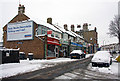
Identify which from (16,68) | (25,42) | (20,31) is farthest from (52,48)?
(16,68)

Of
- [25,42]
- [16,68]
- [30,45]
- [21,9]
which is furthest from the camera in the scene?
[21,9]

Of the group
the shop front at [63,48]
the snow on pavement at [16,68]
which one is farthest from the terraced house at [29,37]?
the snow on pavement at [16,68]

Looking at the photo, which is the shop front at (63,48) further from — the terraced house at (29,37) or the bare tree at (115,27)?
the bare tree at (115,27)

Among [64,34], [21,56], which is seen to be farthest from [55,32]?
[21,56]

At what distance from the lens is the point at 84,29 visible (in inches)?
2591

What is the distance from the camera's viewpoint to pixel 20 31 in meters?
25.7

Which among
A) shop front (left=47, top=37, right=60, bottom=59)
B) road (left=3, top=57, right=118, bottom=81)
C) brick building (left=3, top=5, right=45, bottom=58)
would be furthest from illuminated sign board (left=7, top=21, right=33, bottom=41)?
road (left=3, top=57, right=118, bottom=81)

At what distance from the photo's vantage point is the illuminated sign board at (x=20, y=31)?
80.6ft

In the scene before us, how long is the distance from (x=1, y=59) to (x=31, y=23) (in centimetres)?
1195

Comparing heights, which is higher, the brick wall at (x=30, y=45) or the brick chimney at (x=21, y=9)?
the brick chimney at (x=21, y=9)

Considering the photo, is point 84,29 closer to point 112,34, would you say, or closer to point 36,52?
point 112,34

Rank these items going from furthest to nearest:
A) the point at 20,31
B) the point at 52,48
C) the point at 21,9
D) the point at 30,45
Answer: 1. the point at 21,9
2. the point at 52,48
3. the point at 20,31
4. the point at 30,45

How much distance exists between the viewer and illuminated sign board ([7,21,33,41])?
24578 millimetres

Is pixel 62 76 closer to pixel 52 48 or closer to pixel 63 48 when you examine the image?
pixel 52 48
